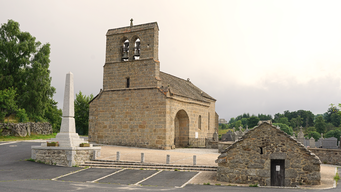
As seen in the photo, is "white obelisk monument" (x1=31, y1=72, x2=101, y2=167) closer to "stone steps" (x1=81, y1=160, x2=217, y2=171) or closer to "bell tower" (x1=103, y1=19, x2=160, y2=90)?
"stone steps" (x1=81, y1=160, x2=217, y2=171)

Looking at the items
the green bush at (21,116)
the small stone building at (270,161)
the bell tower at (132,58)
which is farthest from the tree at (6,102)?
the small stone building at (270,161)

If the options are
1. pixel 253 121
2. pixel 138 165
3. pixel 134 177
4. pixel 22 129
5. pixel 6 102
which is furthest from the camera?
pixel 253 121

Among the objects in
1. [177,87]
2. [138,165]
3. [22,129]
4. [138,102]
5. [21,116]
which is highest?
[177,87]

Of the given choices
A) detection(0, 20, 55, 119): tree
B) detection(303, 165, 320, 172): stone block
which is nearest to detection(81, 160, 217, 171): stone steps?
detection(303, 165, 320, 172): stone block

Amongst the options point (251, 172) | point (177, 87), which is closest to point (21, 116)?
point (177, 87)

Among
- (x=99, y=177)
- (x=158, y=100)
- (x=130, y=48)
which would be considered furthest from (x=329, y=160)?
(x=130, y=48)

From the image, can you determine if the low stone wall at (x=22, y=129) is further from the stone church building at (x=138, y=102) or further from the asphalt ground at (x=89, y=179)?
the asphalt ground at (x=89, y=179)

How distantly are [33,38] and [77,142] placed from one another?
102ft

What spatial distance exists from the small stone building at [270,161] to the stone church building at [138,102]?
43.0 feet

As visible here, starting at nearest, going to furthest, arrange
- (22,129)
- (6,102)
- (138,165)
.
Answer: (138,165)
(22,129)
(6,102)

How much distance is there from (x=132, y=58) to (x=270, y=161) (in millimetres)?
19293

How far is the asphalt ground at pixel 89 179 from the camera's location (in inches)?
482

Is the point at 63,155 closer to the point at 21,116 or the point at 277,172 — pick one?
the point at 277,172

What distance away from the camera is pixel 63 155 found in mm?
17984
